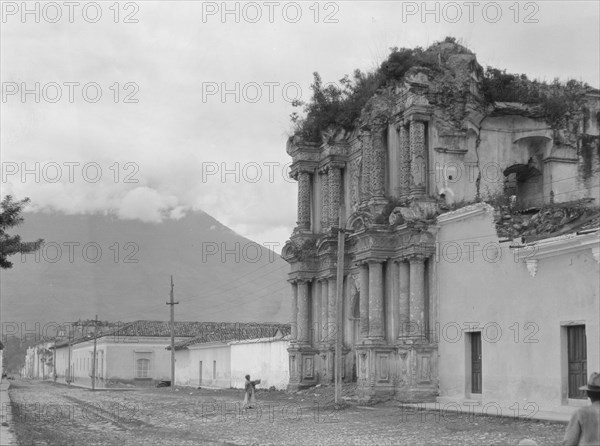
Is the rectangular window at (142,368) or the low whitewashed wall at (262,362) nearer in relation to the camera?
the low whitewashed wall at (262,362)

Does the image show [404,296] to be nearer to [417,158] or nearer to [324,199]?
[417,158]

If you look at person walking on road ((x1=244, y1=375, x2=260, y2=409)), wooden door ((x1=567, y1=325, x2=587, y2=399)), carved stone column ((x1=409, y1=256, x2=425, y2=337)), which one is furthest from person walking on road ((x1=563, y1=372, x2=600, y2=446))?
person walking on road ((x1=244, y1=375, x2=260, y2=409))

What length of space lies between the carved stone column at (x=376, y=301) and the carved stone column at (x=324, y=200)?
5.60m

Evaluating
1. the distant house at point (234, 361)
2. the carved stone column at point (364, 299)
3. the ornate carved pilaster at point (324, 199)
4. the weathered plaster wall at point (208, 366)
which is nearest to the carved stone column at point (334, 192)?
the ornate carved pilaster at point (324, 199)

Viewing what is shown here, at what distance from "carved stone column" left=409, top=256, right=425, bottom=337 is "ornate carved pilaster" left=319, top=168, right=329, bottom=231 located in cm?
714

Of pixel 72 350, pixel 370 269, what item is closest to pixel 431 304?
pixel 370 269

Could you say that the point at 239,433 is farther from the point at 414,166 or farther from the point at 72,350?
the point at 72,350

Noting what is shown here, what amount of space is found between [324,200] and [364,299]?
19.8 ft

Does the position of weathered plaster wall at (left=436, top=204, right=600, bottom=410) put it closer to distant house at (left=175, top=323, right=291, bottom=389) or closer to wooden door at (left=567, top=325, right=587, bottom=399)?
wooden door at (left=567, top=325, right=587, bottom=399)

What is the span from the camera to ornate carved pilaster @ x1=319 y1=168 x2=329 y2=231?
33.5 m

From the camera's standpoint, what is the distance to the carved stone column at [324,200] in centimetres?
3350

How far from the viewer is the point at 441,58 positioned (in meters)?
28.9

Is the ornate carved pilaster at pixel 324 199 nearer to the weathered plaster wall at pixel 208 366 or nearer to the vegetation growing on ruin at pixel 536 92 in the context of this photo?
the vegetation growing on ruin at pixel 536 92

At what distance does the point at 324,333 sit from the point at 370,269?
5.94 meters
